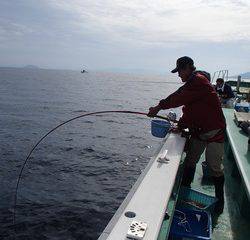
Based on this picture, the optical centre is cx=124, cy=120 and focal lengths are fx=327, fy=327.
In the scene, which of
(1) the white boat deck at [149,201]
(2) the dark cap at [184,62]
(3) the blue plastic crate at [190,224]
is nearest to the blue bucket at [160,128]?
(2) the dark cap at [184,62]

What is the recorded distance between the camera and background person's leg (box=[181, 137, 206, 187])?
5676 millimetres

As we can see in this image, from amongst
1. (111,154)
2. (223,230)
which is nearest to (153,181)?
(223,230)

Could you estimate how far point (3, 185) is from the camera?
12.0 meters

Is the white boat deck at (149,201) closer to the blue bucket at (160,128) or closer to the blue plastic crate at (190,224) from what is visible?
the blue plastic crate at (190,224)

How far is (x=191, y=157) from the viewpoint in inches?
229

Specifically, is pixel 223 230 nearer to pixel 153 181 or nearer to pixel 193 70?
pixel 153 181

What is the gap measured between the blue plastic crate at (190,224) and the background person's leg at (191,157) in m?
0.89

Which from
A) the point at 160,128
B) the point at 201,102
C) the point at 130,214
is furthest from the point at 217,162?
the point at 130,214

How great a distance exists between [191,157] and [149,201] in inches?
103

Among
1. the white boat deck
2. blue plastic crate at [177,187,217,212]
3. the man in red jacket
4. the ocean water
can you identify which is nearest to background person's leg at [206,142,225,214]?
the man in red jacket

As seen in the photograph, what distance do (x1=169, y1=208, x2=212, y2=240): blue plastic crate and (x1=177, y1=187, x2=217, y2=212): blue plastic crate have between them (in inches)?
10.0

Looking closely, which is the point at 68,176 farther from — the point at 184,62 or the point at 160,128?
the point at 184,62

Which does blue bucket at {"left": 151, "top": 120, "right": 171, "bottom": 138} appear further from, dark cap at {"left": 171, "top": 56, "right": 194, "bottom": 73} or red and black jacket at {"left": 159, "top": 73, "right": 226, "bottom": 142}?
dark cap at {"left": 171, "top": 56, "right": 194, "bottom": 73}

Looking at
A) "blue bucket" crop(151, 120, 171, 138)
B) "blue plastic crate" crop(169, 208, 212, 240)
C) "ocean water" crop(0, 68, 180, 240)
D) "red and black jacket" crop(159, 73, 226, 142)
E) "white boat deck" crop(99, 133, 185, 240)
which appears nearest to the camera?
"white boat deck" crop(99, 133, 185, 240)
